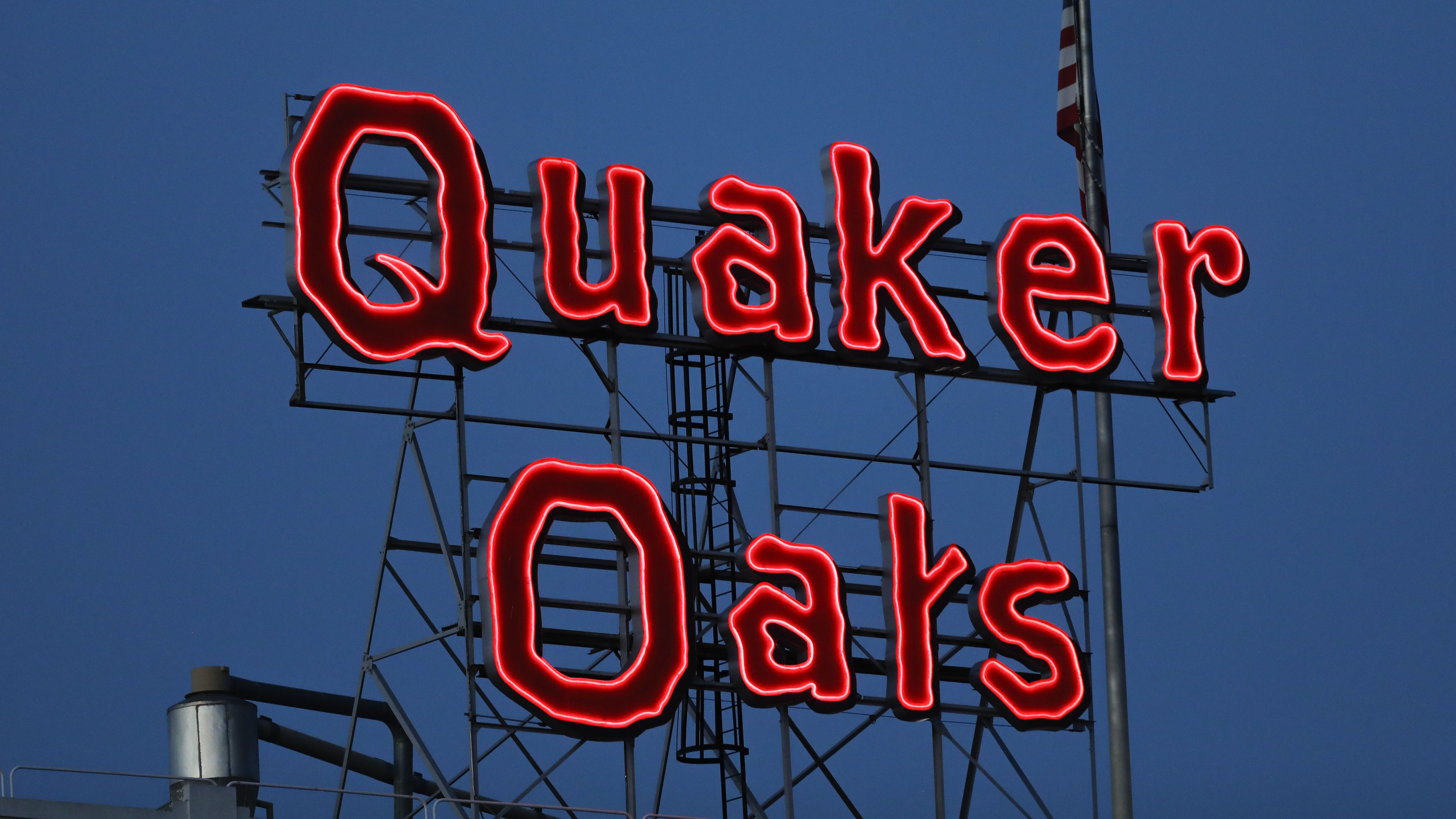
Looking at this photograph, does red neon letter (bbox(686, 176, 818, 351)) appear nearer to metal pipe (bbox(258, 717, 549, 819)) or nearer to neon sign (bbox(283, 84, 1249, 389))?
neon sign (bbox(283, 84, 1249, 389))

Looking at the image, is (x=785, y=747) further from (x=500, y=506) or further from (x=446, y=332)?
(x=446, y=332)

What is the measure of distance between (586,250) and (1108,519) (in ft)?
28.4

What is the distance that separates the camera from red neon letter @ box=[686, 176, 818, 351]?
3038 cm

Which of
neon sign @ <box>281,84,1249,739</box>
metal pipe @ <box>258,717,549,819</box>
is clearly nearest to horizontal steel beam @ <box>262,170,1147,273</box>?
neon sign @ <box>281,84,1249,739</box>

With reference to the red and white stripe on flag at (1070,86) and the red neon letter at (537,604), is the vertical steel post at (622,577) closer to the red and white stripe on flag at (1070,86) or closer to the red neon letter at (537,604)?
the red neon letter at (537,604)

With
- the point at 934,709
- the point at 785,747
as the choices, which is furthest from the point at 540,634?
the point at 934,709

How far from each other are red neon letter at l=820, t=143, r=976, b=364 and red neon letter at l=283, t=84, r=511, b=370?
4.86 meters

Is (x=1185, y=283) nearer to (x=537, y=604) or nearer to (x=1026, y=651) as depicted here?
(x=1026, y=651)

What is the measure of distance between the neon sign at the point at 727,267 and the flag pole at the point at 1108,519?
3.32 ft

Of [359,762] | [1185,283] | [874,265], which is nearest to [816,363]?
[874,265]

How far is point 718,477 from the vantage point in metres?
32.9

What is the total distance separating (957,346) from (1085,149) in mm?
5354

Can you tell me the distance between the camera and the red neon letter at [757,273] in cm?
3038

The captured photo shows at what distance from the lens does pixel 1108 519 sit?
33031 mm
